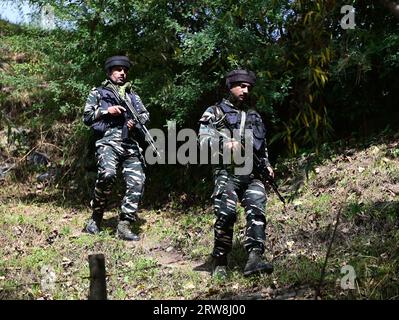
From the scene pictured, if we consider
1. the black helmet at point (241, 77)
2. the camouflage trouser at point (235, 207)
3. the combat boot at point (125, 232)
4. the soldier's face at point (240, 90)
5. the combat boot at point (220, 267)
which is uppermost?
the black helmet at point (241, 77)

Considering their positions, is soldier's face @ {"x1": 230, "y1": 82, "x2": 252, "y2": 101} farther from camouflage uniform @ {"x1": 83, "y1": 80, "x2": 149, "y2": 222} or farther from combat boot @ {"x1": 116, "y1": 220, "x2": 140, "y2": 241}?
combat boot @ {"x1": 116, "y1": 220, "x2": 140, "y2": 241}

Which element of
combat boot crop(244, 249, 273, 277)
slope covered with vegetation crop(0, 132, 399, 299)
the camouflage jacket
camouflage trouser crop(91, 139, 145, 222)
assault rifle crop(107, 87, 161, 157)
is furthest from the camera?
assault rifle crop(107, 87, 161, 157)

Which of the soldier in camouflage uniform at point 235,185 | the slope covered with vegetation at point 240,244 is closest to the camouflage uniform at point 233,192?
the soldier in camouflage uniform at point 235,185

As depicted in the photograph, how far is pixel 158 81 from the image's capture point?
7953mm

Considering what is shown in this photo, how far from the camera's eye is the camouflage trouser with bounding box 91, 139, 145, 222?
704 cm

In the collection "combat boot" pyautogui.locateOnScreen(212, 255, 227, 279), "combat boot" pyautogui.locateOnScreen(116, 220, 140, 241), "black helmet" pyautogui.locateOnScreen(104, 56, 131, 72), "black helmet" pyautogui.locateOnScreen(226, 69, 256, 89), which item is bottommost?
"combat boot" pyautogui.locateOnScreen(212, 255, 227, 279)

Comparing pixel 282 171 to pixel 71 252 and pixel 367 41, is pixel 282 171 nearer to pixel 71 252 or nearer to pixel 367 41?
pixel 367 41

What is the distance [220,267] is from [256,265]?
1.47 ft

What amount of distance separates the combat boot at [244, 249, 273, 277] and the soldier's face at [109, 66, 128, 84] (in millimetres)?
3310

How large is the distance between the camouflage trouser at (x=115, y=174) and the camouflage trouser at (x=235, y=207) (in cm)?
203

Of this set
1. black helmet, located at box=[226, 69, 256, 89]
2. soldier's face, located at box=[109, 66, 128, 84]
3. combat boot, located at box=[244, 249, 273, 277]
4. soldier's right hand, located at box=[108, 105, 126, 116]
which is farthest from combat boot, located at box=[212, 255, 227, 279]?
soldier's face, located at box=[109, 66, 128, 84]

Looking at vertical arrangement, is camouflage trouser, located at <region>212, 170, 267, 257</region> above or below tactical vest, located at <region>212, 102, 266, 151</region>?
below

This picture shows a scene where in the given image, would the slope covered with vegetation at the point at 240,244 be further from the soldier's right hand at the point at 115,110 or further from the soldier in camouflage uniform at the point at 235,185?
the soldier's right hand at the point at 115,110

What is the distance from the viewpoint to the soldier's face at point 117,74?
723 centimetres
